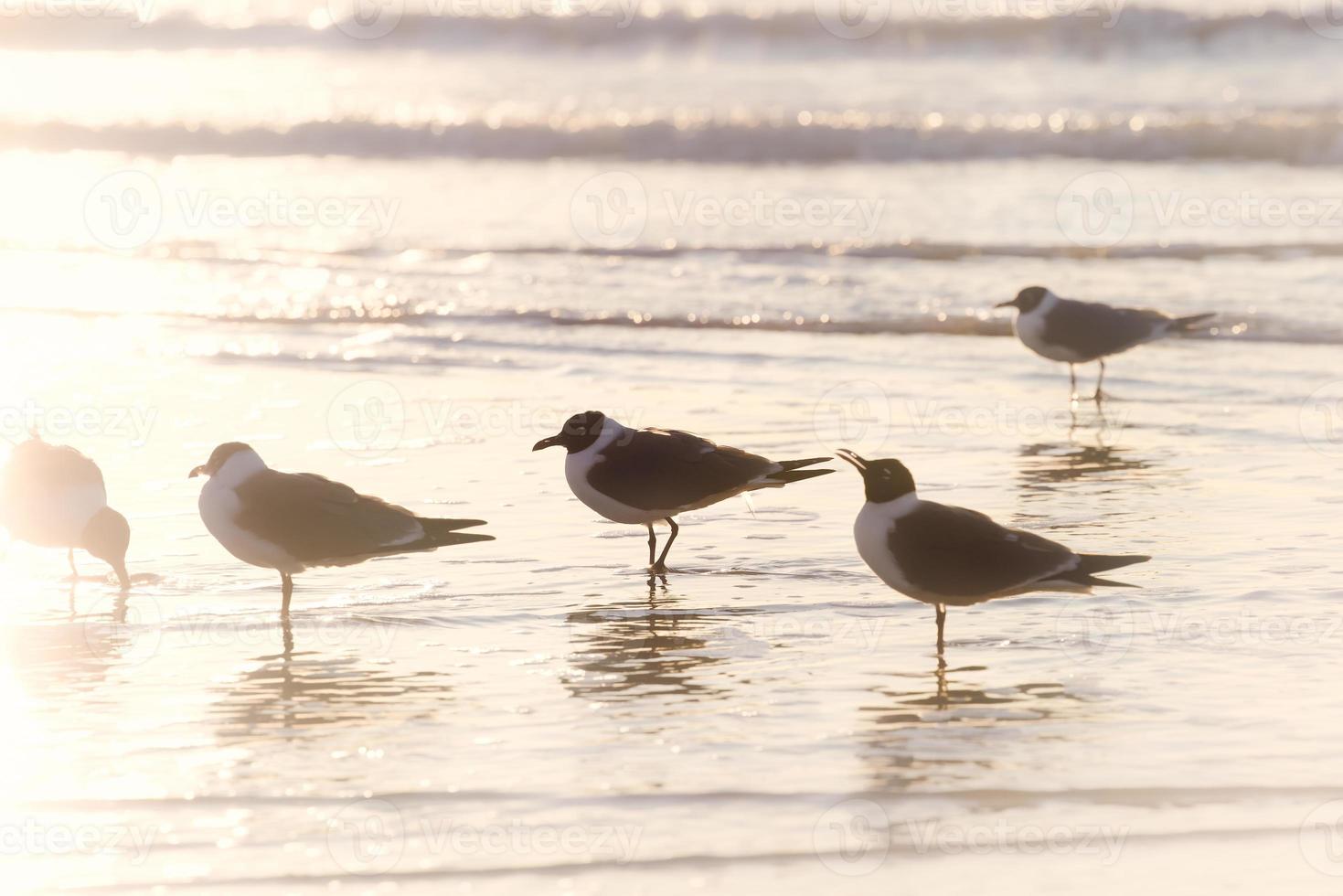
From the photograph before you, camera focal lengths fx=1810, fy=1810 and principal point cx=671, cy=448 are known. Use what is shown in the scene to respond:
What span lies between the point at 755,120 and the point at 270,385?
1612 cm

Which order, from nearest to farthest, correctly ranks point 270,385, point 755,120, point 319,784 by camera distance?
1. point 319,784
2. point 270,385
3. point 755,120

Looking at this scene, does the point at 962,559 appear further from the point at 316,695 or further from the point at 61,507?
the point at 61,507

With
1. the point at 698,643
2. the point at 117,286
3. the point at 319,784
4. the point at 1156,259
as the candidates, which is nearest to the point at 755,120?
the point at 1156,259

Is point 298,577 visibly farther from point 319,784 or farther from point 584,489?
point 319,784

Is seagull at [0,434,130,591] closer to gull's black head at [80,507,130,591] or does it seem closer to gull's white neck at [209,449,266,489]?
gull's black head at [80,507,130,591]

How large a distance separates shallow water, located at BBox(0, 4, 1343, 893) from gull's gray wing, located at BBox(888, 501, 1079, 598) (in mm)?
297

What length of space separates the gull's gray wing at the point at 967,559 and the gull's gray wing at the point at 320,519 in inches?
79.6

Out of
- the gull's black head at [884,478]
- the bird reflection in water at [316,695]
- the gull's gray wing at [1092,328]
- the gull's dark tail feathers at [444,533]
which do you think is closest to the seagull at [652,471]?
the gull's dark tail feathers at [444,533]

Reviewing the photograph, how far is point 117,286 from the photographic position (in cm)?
1642

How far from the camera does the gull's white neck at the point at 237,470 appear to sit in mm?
7133

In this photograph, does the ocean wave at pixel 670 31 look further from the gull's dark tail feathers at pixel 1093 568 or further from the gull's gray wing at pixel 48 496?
the gull's dark tail feathers at pixel 1093 568

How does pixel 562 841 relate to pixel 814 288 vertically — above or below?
below

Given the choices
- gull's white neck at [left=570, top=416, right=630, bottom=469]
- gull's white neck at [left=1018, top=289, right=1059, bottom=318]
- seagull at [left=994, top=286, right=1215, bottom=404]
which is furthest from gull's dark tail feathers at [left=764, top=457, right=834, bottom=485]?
gull's white neck at [left=1018, top=289, right=1059, bottom=318]

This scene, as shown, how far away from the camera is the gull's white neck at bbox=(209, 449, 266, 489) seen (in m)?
7.13
